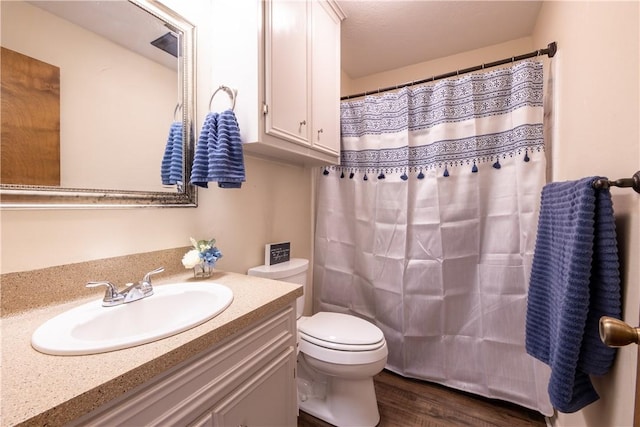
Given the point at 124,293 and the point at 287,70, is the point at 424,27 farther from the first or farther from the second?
the point at 124,293

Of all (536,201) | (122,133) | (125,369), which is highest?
(122,133)

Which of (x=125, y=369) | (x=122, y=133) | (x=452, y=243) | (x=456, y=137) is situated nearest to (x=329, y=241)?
(x=452, y=243)

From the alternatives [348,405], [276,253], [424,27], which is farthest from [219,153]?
[424,27]

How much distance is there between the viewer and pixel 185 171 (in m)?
1.11

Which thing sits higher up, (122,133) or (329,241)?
(122,133)

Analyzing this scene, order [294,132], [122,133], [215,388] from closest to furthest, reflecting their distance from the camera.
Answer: [215,388]
[122,133]
[294,132]

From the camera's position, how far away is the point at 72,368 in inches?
18.9

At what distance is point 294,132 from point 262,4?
519mm

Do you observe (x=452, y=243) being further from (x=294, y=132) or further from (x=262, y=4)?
(x=262, y=4)

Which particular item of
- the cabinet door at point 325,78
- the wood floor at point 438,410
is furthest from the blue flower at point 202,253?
the wood floor at point 438,410

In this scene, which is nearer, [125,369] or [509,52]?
[125,369]

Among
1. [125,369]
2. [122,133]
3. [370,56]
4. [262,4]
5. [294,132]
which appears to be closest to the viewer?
[125,369]

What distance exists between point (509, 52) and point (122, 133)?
2.39 m

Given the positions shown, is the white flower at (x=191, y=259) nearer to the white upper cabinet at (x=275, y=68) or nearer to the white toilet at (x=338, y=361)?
the white toilet at (x=338, y=361)
